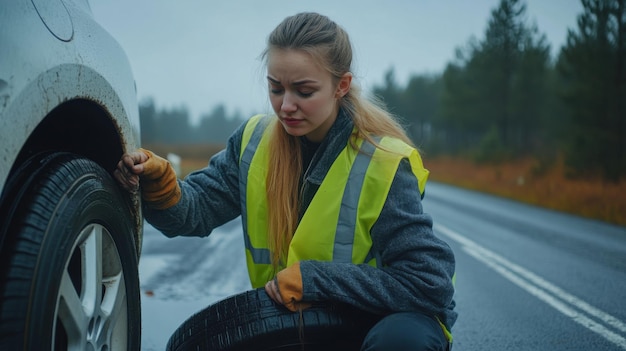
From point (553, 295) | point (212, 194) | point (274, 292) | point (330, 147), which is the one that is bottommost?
point (553, 295)

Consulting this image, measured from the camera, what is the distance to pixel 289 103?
2471 mm

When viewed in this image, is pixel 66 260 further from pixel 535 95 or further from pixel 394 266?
pixel 535 95

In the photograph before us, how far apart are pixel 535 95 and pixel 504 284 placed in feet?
133

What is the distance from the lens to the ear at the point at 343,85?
2629 millimetres

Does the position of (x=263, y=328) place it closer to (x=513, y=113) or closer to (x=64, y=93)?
(x=64, y=93)

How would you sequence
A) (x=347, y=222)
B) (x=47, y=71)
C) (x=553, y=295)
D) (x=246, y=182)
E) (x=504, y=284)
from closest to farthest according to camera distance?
(x=47, y=71), (x=347, y=222), (x=246, y=182), (x=553, y=295), (x=504, y=284)

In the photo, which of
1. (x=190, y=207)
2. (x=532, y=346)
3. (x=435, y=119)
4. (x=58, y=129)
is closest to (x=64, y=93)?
(x=58, y=129)

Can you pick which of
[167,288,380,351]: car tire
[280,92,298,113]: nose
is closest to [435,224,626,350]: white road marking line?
[167,288,380,351]: car tire

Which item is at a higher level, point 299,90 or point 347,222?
point 299,90

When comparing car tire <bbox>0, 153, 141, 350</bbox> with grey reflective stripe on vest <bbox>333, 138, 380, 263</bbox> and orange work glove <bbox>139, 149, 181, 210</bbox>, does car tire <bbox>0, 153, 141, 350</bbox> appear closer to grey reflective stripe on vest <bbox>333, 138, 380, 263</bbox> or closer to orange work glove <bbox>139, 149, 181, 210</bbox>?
orange work glove <bbox>139, 149, 181, 210</bbox>

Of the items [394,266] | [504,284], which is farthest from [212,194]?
[504,284]

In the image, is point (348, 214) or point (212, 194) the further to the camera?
point (212, 194)

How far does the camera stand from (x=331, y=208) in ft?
7.79

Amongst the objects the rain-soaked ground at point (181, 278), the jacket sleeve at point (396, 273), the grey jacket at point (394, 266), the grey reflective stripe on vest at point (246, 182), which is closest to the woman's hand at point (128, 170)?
the grey jacket at point (394, 266)
